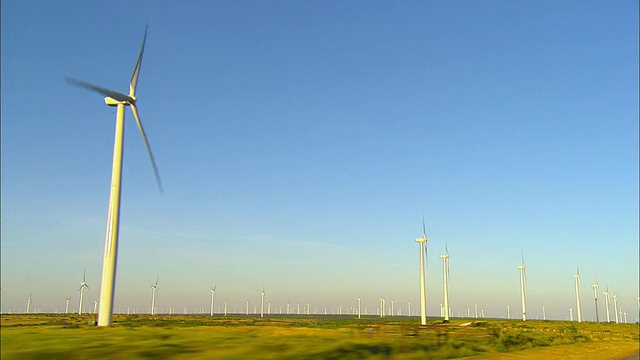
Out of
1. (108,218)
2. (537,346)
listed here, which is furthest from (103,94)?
(537,346)

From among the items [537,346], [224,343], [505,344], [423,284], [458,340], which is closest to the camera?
[224,343]

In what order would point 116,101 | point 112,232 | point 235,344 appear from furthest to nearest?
point 116,101 → point 112,232 → point 235,344

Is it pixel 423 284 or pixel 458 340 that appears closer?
pixel 458 340

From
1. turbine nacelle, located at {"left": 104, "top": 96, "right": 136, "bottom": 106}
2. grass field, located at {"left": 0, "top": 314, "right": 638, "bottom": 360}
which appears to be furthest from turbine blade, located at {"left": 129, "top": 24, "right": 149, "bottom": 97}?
grass field, located at {"left": 0, "top": 314, "right": 638, "bottom": 360}

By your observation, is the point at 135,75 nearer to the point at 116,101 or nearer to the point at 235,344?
the point at 116,101

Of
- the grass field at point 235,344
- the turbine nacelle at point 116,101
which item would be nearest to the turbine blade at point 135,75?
the turbine nacelle at point 116,101

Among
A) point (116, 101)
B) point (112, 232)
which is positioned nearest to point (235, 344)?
point (112, 232)

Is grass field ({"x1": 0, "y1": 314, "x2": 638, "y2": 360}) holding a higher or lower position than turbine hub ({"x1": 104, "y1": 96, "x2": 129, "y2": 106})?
lower

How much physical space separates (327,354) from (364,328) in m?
13.4

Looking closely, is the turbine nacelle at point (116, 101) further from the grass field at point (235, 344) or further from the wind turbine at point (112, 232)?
the grass field at point (235, 344)

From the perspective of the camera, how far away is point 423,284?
8462 cm

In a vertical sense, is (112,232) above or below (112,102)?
below

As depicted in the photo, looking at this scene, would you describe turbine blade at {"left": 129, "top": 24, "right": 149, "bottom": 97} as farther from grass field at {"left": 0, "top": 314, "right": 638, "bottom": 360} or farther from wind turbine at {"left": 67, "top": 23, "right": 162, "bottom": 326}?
grass field at {"left": 0, "top": 314, "right": 638, "bottom": 360}

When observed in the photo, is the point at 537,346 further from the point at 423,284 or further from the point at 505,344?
the point at 423,284
